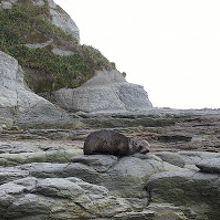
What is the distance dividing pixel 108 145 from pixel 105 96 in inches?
962

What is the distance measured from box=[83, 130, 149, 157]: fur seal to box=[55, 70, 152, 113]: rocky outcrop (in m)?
21.0

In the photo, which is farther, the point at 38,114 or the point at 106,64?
the point at 106,64

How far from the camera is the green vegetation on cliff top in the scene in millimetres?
37219

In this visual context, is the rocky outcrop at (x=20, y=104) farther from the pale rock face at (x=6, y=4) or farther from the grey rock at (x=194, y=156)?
the pale rock face at (x=6, y=4)

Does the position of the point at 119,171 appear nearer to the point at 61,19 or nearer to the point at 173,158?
the point at 173,158

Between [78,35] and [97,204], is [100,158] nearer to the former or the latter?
[97,204]

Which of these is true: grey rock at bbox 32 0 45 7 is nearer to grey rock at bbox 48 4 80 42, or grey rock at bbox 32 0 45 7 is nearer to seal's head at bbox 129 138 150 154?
grey rock at bbox 48 4 80 42

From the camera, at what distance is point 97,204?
977 centimetres

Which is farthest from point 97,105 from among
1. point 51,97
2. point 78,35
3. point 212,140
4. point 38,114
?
point 78,35

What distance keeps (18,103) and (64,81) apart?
1039cm

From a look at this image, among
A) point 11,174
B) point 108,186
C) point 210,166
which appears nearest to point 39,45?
point 11,174

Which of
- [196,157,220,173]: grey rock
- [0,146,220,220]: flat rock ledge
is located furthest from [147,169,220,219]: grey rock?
[196,157,220,173]: grey rock

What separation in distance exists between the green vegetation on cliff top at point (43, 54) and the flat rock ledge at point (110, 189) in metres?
24.6

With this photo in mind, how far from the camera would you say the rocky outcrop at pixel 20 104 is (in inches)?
1037
